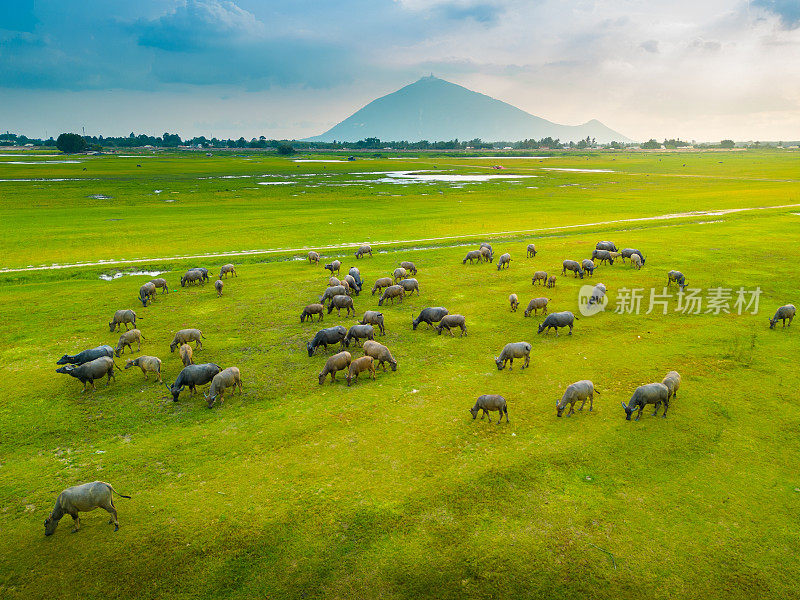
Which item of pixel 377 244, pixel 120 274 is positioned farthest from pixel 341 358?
pixel 377 244

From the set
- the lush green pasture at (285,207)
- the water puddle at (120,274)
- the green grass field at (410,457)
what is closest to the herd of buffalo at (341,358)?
the green grass field at (410,457)

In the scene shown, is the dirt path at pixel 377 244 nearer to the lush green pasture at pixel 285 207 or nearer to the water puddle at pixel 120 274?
the lush green pasture at pixel 285 207

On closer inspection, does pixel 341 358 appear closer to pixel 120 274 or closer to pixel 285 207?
pixel 120 274

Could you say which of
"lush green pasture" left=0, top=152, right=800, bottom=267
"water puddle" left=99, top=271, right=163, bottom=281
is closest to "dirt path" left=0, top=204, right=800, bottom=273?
"lush green pasture" left=0, top=152, right=800, bottom=267

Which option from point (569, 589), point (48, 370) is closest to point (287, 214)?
point (48, 370)

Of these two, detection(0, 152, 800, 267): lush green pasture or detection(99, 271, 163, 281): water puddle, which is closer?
detection(99, 271, 163, 281): water puddle

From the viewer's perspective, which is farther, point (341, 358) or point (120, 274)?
point (120, 274)

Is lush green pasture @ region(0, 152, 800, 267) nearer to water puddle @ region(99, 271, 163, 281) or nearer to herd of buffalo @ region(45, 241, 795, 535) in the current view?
water puddle @ region(99, 271, 163, 281)

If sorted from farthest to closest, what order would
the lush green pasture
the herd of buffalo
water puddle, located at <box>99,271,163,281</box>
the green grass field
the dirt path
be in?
the lush green pasture → the dirt path → water puddle, located at <box>99,271,163,281</box> → the herd of buffalo → the green grass field

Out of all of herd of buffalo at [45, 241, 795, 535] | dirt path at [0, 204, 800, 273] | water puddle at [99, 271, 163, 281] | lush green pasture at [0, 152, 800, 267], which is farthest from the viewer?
lush green pasture at [0, 152, 800, 267]

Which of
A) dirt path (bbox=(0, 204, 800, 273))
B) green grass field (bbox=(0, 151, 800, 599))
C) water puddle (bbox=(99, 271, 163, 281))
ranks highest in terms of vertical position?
dirt path (bbox=(0, 204, 800, 273))

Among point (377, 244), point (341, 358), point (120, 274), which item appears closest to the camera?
point (341, 358)
